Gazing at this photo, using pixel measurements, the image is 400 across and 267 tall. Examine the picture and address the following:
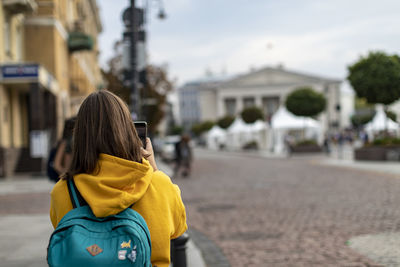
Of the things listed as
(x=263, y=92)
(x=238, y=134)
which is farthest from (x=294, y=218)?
(x=263, y=92)

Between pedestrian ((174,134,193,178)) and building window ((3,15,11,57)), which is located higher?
building window ((3,15,11,57))

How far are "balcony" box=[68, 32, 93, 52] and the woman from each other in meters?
26.1

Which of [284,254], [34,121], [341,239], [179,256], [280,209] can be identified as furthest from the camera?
[34,121]

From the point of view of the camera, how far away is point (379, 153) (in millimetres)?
22656

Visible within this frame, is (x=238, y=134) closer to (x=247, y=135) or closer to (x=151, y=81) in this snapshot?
(x=247, y=135)

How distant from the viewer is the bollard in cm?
461

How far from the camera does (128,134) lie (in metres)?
2.14

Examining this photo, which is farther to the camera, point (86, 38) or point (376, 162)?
point (86, 38)

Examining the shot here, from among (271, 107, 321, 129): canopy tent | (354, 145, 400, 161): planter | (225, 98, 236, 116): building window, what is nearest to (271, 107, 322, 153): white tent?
(271, 107, 321, 129): canopy tent

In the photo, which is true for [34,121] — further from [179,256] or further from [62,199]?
[62,199]

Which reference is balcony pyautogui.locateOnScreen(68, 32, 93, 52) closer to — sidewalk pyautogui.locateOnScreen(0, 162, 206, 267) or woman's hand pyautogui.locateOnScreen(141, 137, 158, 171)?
sidewalk pyautogui.locateOnScreen(0, 162, 206, 267)

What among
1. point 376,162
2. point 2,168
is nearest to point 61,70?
point 2,168

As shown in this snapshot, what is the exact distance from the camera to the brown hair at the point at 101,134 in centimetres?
209

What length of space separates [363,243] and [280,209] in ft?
10.9
